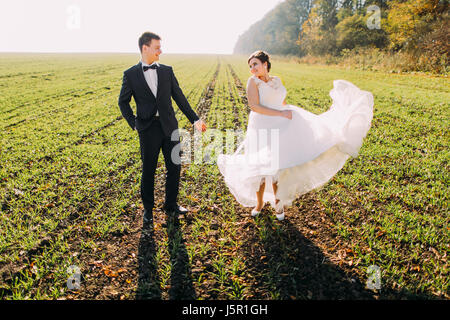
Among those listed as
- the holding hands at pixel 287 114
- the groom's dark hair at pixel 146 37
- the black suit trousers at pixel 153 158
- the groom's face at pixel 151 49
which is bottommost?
the black suit trousers at pixel 153 158

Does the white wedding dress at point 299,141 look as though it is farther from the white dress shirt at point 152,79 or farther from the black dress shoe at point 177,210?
the white dress shirt at point 152,79

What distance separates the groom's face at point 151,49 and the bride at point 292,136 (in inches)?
49.0

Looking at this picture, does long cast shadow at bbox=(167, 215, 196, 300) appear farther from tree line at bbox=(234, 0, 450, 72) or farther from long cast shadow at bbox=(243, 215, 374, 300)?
tree line at bbox=(234, 0, 450, 72)

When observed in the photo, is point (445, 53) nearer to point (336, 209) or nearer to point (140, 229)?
point (336, 209)

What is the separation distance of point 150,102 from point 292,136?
199 centimetres

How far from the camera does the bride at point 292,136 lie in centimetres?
321

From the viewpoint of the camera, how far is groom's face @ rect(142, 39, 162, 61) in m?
3.23

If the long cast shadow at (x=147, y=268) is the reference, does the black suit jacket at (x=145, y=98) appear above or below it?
above

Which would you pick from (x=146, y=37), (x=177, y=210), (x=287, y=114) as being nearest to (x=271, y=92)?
(x=287, y=114)

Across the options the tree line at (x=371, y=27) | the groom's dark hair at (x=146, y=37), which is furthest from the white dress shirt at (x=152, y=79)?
the tree line at (x=371, y=27)

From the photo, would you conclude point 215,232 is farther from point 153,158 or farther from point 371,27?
point 371,27

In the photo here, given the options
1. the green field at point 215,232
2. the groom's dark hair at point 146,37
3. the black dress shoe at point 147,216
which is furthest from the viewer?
the black dress shoe at point 147,216

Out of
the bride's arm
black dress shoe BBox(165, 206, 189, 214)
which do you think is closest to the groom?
black dress shoe BBox(165, 206, 189, 214)

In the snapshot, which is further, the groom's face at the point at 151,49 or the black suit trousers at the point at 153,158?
the black suit trousers at the point at 153,158
